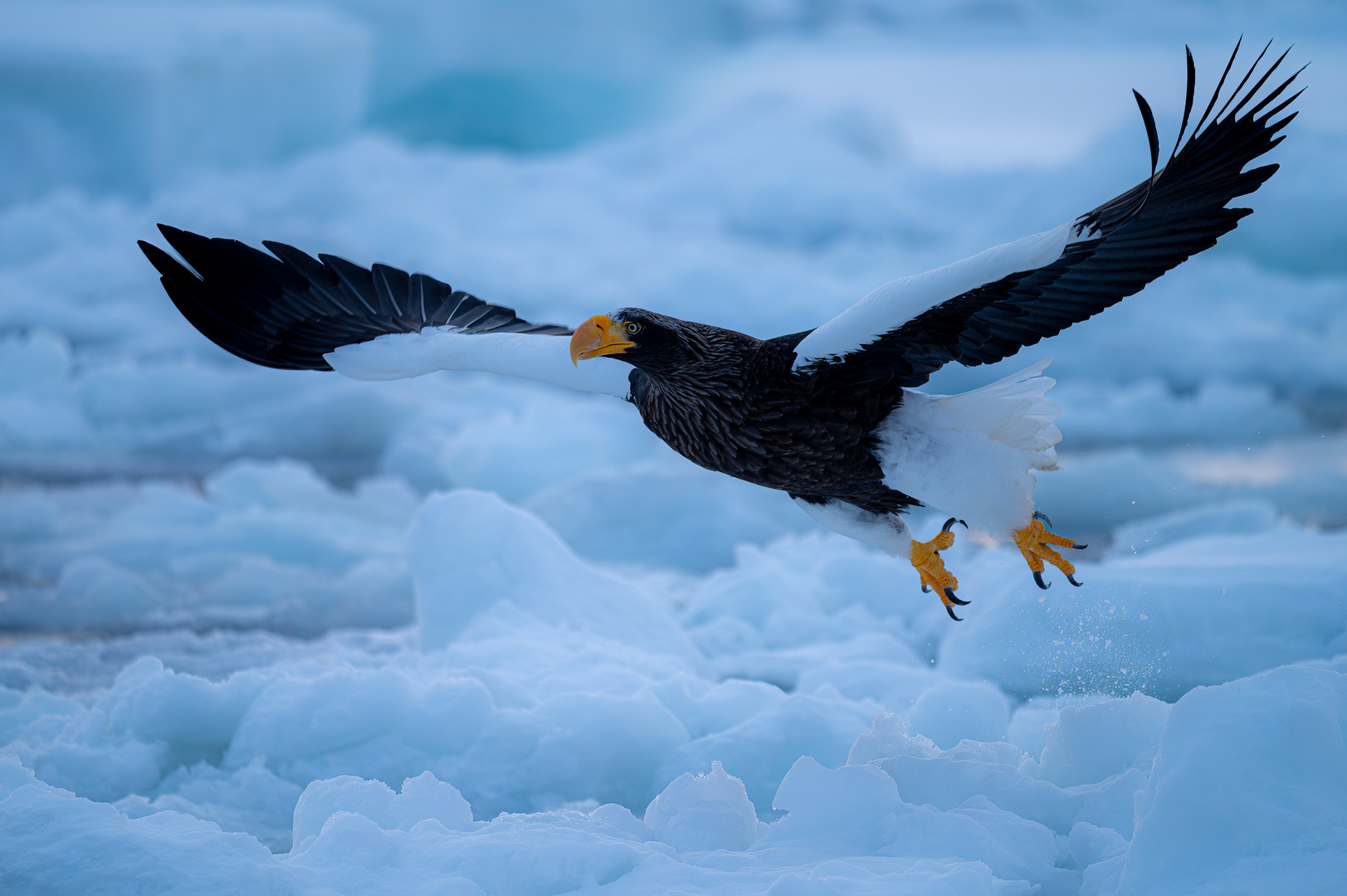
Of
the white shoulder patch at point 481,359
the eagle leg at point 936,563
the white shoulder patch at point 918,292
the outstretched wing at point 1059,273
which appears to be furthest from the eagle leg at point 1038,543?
the white shoulder patch at point 481,359

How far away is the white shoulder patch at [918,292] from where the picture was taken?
2.84 meters

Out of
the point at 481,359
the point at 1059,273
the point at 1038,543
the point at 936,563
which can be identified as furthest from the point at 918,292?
the point at 481,359

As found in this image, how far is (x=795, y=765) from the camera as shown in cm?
303

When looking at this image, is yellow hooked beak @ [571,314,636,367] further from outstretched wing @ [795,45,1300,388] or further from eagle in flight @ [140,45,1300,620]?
outstretched wing @ [795,45,1300,388]

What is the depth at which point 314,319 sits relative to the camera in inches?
168

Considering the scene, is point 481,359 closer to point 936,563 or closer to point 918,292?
point 918,292

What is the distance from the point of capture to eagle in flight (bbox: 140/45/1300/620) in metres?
2.94

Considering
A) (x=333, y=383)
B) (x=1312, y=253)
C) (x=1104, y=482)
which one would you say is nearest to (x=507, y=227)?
(x=333, y=383)

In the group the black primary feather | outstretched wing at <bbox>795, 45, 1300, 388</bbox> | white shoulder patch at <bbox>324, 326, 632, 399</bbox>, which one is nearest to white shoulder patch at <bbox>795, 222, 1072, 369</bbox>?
outstretched wing at <bbox>795, 45, 1300, 388</bbox>

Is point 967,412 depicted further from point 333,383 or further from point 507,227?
point 507,227

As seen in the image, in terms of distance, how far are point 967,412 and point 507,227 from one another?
21392 millimetres

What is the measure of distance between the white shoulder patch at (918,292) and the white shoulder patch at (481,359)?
895 mm

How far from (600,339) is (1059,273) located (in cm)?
135

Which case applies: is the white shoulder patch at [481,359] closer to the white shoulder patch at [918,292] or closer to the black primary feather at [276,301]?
the black primary feather at [276,301]
